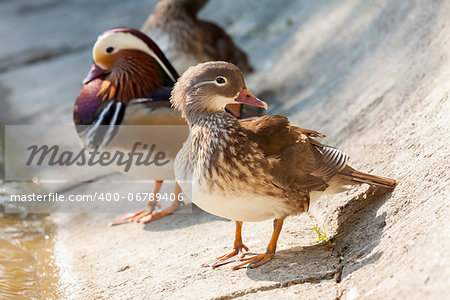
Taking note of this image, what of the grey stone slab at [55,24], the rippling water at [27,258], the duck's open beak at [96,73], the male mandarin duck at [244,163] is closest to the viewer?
the male mandarin duck at [244,163]

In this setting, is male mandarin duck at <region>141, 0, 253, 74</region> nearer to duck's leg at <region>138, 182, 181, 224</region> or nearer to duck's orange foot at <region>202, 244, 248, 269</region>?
duck's leg at <region>138, 182, 181, 224</region>

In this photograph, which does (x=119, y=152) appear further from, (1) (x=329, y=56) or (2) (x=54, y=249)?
(1) (x=329, y=56)

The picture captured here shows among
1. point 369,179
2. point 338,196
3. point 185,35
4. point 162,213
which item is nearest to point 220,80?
point 369,179

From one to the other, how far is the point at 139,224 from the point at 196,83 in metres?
1.46

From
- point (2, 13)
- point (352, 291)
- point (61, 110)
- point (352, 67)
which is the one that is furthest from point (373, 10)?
point (2, 13)

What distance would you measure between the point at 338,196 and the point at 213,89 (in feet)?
3.12

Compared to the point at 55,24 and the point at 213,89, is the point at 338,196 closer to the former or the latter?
the point at 213,89

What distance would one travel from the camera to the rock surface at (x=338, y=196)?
7.63ft

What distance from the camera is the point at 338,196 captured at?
126 inches

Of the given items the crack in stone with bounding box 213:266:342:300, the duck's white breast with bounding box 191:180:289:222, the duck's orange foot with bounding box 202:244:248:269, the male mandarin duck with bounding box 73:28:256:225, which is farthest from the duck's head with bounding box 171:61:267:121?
the male mandarin duck with bounding box 73:28:256:225

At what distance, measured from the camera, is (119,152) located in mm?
3785

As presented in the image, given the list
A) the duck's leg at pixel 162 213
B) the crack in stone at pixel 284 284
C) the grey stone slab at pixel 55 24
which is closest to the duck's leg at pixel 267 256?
the crack in stone at pixel 284 284

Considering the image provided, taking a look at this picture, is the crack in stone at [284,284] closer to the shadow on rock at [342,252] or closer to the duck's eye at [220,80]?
the shadow on rock at [342,252]

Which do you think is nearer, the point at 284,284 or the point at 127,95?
the point at 284,284
